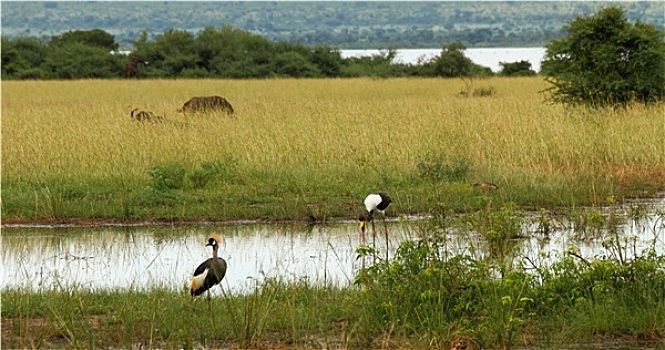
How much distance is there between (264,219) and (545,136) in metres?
4.97

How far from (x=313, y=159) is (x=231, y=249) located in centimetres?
379

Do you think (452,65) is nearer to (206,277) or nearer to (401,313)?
(206,277)

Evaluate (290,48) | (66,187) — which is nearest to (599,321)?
(66,187)

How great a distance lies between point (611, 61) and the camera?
18.6m

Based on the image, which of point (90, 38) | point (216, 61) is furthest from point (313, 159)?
point (90, 38)

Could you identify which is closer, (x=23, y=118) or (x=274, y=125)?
(x=274, y=125)

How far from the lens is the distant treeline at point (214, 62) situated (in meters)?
36.8

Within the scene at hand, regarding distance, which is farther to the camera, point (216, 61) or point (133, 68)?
point (216, 61)

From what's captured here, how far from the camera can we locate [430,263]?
6.55 metres

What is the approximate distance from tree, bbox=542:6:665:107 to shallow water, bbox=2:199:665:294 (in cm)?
797

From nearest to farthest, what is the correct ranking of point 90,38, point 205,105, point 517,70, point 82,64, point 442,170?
point 442,170 < point 205,105 < point 82,64 < point 517,70 < point 90,38

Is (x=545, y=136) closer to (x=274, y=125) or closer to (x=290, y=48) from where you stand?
(x=274, y=125)

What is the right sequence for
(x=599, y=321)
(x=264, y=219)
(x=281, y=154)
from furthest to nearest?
(x=281, y=154), (x=264, y=219), (x=599, y=321)

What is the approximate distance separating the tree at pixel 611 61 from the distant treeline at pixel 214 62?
593 inches
